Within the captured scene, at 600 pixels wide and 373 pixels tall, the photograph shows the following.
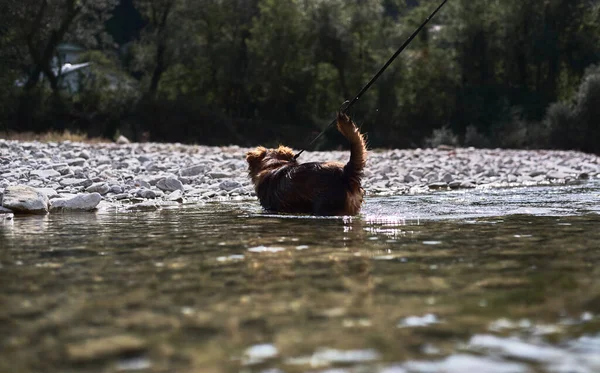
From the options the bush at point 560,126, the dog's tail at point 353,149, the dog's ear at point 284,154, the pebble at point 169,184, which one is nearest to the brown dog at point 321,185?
the dog's tail at point 353,149

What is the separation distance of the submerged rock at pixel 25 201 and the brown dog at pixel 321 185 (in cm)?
257

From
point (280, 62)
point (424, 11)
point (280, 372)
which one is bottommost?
point (280, 372)

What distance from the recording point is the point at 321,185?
7.56 meters

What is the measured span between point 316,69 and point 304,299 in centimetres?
4433

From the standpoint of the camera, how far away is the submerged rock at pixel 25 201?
26.1 feet

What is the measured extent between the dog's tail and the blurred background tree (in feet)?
99.4

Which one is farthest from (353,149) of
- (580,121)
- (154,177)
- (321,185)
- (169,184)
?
(580,121)

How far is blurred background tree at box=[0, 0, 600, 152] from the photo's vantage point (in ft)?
130

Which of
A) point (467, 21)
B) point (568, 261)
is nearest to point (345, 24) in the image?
point (467, 21)

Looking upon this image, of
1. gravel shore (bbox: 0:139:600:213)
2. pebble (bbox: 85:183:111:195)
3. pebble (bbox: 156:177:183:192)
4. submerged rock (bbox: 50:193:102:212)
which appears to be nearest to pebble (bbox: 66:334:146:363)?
gravel shore (bbox: 0:139:600:213)

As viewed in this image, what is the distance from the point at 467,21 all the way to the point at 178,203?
39198mm

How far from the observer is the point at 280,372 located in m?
2.30

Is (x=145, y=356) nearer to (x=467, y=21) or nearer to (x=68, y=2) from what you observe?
(x=68, y=2)

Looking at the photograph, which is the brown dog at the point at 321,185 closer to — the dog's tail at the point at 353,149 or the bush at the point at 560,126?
the dog's tail at the point at 353,149
